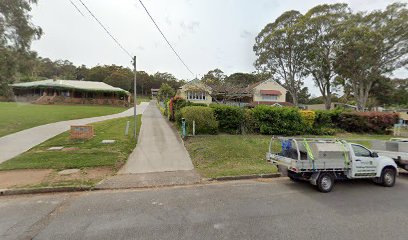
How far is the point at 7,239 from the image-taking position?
3.80 metres

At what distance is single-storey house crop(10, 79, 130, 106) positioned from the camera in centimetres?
3862

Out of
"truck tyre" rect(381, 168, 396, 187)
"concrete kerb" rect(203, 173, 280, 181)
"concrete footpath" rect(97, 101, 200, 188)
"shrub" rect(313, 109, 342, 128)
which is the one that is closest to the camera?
"concrete footpath" rect(97, 101, 200, 188)

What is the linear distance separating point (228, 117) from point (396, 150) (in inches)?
342

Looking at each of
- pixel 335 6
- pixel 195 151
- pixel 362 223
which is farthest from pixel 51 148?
pixel 335 6

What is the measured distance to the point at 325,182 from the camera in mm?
6465

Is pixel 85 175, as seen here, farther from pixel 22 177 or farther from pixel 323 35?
pixel 323 35

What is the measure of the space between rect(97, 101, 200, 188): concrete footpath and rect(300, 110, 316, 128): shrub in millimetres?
9650

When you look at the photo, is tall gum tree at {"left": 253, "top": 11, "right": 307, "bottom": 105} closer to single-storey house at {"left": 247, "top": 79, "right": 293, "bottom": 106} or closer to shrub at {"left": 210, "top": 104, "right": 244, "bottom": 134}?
single-storey house at {"left": 247, "top": 79, "right": 293, "bottom": 106}

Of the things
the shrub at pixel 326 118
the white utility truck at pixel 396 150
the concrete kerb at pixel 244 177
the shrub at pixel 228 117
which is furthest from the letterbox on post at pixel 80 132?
the shrub at pixel 326 118

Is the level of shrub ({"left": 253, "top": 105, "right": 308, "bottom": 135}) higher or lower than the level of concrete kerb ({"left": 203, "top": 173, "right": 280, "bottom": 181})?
higher

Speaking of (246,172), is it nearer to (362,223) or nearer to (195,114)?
(362,223)

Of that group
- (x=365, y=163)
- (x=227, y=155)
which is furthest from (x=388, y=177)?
(x=227, y=155)

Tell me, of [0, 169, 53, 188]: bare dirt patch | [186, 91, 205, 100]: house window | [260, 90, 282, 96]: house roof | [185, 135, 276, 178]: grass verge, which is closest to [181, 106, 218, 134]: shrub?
[185, 135, 276, 178]: grass verge

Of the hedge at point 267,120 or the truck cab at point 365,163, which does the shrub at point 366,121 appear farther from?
the truck cab at point 365,163
